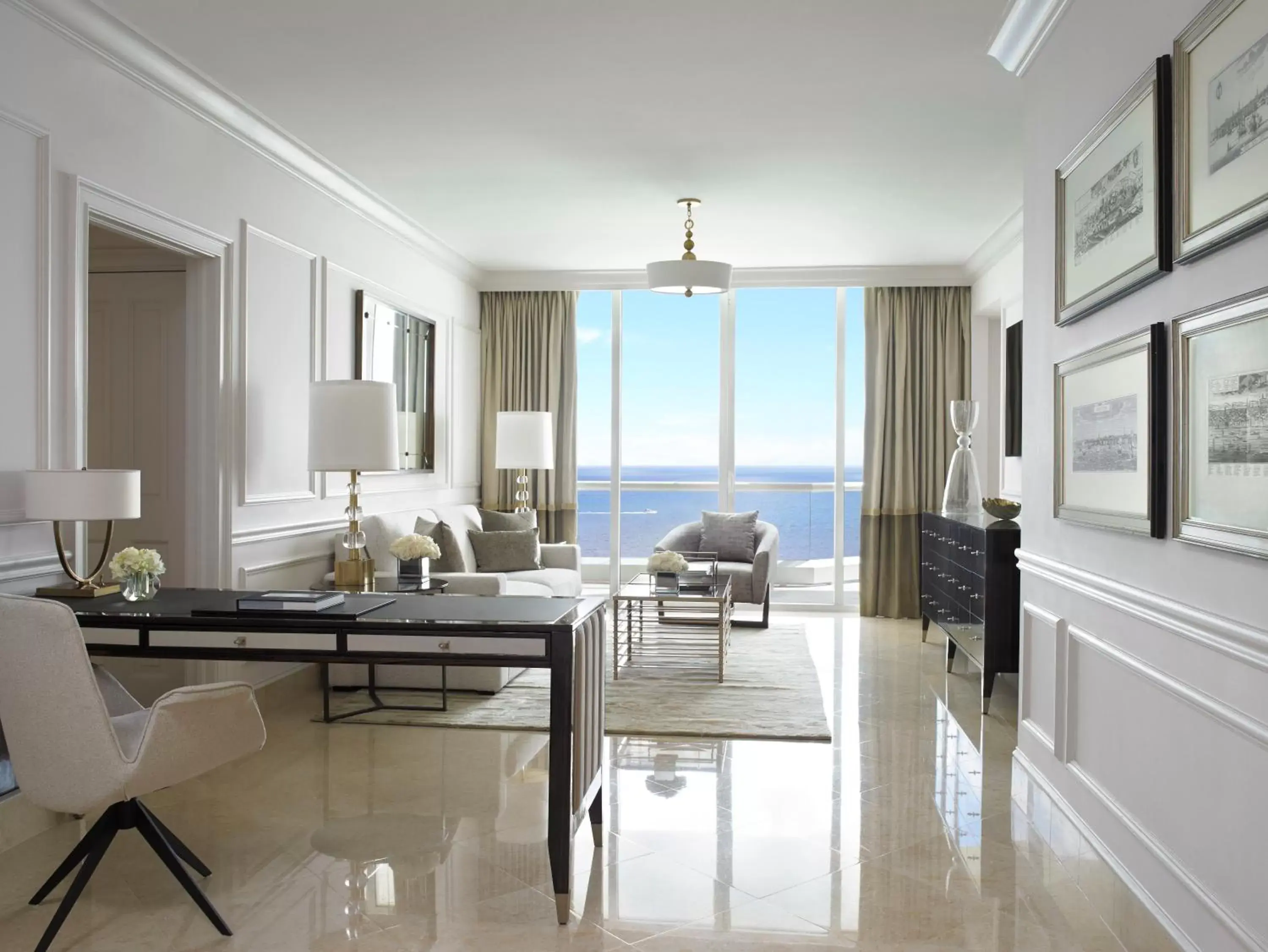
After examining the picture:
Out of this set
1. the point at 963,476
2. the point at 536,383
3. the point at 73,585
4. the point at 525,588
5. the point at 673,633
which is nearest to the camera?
the point at 73,585

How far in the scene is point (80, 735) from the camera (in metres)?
2.48

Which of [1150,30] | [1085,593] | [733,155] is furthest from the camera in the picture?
[733,155]

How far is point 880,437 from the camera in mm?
8102

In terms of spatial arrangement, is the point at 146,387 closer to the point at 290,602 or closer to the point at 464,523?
the point at 290,602

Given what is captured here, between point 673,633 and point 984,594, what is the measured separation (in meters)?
2.52

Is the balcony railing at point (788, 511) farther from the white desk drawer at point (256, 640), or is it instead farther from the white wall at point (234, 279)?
the white desk drawer at point (256, 640)

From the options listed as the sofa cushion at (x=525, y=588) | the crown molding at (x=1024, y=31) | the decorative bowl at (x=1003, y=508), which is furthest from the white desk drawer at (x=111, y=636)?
the decorative bowl at (x=1003, y=508)

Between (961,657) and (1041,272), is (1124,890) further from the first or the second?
(961,657)

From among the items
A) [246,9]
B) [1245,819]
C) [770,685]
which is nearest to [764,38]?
[246,9]

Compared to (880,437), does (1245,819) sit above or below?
below

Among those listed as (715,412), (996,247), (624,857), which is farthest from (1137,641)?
(715,412)

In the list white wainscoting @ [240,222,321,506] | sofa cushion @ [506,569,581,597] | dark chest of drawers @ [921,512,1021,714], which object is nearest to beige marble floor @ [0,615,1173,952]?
dark chest of drawers @ [921,512,1021,714]

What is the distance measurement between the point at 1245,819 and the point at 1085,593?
1117mm

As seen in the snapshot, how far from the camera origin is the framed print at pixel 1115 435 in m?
2.59
